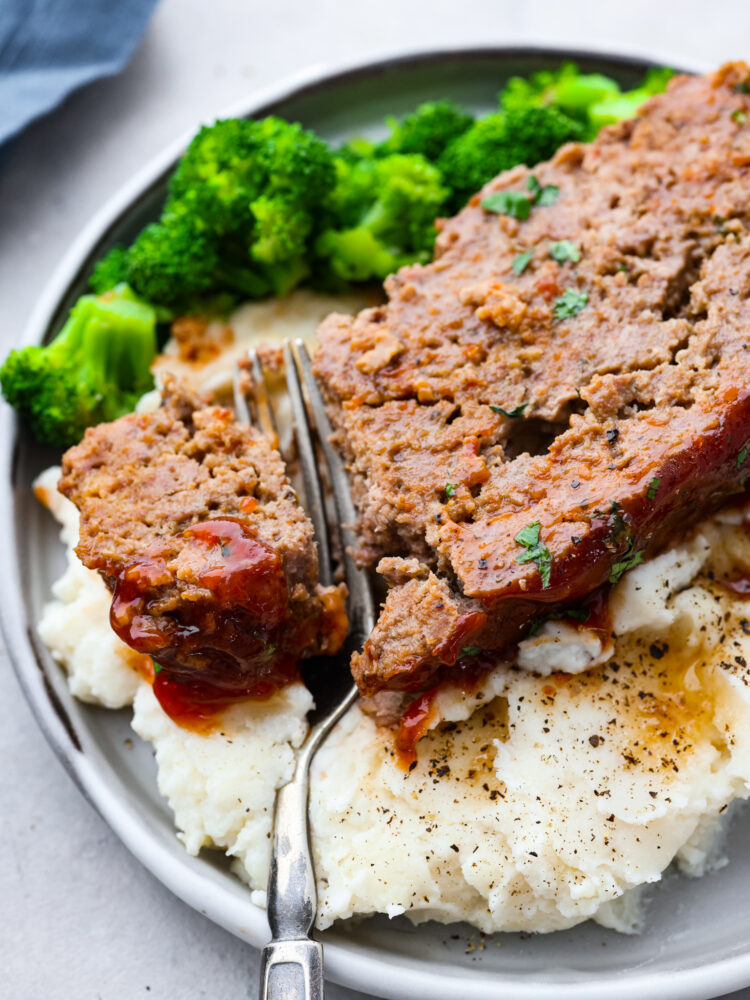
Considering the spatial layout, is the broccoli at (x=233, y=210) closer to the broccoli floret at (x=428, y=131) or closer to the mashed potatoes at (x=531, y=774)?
the broccoli floret at (x=428, y=131)

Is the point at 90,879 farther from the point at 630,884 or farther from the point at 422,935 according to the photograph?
the point at 630,884

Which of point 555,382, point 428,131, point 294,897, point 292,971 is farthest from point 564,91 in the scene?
point 292,971

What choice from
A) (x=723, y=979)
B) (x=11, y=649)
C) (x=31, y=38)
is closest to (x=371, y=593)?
(x=11, y=649)

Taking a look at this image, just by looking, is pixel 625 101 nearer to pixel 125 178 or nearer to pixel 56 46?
pixel 125 178

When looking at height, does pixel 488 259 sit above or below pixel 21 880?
above

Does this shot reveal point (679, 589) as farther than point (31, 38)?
No

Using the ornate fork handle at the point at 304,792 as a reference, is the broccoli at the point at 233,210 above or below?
above

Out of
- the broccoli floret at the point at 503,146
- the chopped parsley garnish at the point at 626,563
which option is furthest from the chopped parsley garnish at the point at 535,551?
the broccoli floret at the point at 503,146
